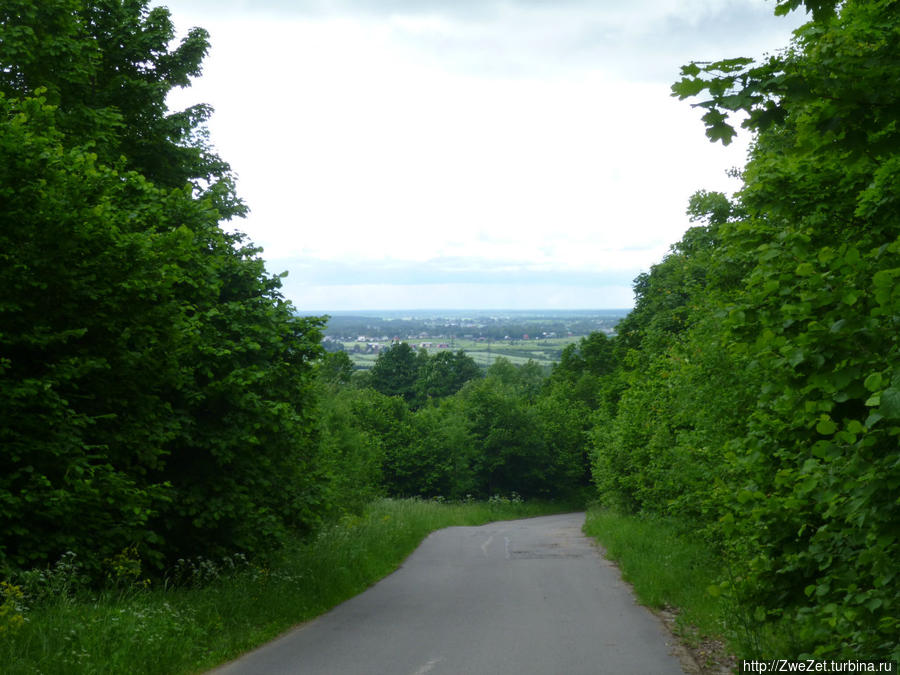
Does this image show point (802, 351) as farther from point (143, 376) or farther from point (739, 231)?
point (143, 376)

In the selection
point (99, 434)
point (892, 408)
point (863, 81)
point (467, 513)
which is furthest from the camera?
point (467, 513)

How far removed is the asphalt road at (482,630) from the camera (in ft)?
27.8

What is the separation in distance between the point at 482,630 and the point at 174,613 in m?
4.02

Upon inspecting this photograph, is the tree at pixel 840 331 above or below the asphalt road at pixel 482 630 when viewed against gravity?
above

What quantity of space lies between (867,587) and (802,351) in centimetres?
262

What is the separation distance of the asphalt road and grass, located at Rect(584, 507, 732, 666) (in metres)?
0.37

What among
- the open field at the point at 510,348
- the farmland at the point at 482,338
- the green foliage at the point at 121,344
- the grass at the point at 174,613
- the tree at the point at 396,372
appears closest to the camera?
the grass at the point at 174,613

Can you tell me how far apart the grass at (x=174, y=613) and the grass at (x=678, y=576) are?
5.36 m

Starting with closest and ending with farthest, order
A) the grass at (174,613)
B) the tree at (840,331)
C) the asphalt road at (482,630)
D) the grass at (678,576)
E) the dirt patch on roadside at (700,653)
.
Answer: the tree at (840,331)
the grass at (174,613)
the dirt patch on roadside at (700,653)
the asphalt road at (482,630)
the grass at (678,576)

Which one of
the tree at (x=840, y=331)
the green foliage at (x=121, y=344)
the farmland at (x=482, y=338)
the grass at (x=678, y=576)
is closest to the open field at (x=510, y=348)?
the farmland at (x=482, y=338)

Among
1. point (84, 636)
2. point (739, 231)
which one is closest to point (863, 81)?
point (739, 231)

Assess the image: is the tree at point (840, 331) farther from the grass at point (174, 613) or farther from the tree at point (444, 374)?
the tree at point (444, 374)

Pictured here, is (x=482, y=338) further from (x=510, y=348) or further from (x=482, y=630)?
(x=482, y=630)

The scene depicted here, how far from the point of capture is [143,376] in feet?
34.3
